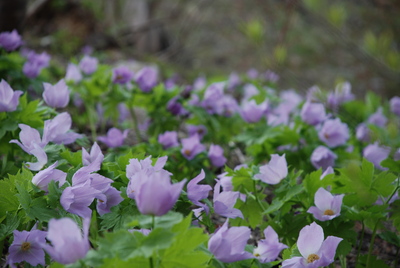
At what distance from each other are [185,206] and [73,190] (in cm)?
30

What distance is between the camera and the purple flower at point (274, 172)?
4.70 feet

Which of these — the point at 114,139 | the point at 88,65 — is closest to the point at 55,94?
the point at 114,139

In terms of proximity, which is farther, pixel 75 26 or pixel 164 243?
pixel 75 26

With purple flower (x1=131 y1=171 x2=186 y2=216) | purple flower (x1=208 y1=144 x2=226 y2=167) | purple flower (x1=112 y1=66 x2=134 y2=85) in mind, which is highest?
purple flower (x1=131 y1=171 x2=186 y2=216)

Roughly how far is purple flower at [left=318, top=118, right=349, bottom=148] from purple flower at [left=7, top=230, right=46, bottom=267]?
58.5 inches

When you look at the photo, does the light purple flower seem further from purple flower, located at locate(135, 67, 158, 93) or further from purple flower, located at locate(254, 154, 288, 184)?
purple flower, located at locate(135, 67, 158, 93)

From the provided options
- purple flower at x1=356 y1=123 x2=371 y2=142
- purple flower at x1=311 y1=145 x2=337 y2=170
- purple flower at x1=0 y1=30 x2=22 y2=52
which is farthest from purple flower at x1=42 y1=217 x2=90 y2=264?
purple flower at x1=356 y1=123 x2=371 y2=142

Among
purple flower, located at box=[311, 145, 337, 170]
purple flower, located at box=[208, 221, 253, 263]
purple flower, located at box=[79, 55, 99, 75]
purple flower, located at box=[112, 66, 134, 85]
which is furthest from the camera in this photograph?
purple flower, located at box=[79, 55, 99, 75]

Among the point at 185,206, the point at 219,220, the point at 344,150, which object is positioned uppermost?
the point at 185,206

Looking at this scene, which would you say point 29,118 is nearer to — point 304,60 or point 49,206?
point 49,206

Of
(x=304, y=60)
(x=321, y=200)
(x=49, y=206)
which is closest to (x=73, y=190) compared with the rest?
(x=49, y=206)

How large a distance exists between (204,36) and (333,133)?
8.23 metres

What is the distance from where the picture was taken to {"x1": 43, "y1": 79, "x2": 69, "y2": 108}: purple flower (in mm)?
1690

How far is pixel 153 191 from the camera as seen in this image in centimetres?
81
